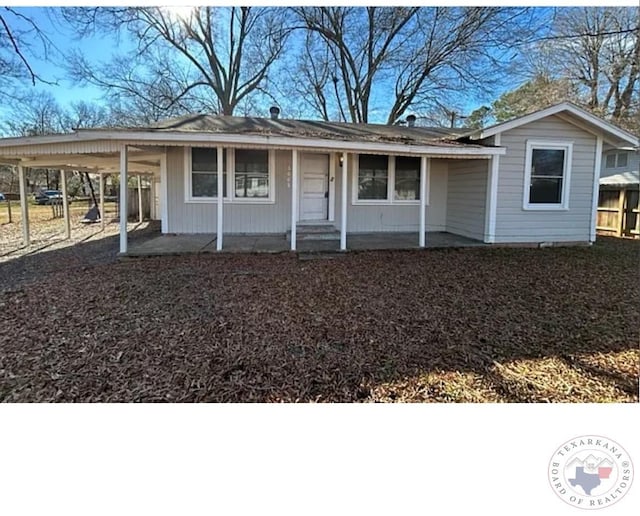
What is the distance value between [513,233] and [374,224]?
3.21 metres

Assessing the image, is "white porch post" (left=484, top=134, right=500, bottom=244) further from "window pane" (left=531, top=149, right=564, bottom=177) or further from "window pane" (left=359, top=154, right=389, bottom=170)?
"window pane" (left=359, top=154, right=389, bottom=170)

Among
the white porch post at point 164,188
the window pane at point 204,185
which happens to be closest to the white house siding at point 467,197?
the window pane at point 204,185

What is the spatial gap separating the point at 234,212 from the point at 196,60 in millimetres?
15389

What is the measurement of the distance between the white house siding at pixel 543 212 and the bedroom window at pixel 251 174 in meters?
5.26

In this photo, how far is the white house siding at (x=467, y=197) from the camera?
928 cm

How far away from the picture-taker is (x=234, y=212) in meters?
9.58

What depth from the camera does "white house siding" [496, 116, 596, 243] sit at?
29.2 ft

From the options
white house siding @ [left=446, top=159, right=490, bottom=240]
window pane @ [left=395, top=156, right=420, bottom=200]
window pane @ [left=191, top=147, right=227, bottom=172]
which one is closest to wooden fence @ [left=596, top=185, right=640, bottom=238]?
white house siding @ [left=446, top=159, right=490, bottom=240]

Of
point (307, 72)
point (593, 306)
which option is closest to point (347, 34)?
point (307, 72)

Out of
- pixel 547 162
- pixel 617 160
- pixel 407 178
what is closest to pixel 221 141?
pixel 407 178

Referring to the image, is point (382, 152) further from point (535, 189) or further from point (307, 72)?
point (307, 72)

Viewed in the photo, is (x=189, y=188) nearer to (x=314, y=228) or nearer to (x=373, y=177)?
(x=314, y=228)

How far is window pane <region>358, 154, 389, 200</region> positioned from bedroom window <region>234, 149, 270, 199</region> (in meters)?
2.32

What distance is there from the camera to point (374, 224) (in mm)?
10359
